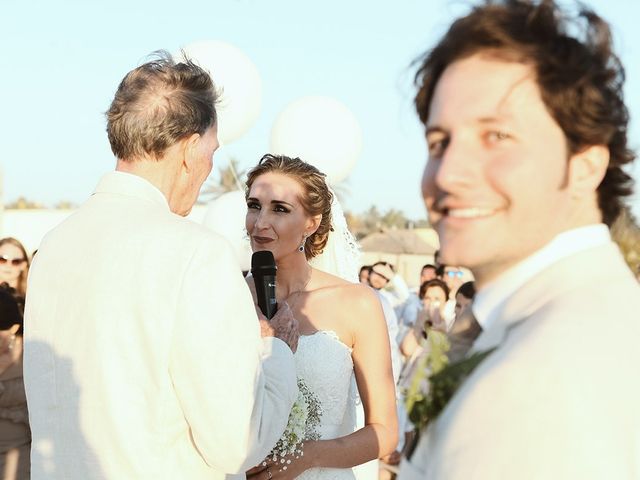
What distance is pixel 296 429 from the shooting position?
10.8 feet

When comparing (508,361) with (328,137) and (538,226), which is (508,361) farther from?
(328,137)

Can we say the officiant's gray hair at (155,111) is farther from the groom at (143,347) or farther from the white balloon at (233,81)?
the white balloon at (233,81)

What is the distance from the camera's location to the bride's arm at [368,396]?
11.5ft

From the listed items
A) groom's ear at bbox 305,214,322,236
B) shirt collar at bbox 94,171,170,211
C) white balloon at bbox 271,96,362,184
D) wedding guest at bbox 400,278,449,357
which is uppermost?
A: white balloon at bbox 271,96,362,184

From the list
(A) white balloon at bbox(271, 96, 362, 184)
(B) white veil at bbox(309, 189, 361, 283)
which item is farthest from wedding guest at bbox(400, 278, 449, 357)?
(B) white veil at bbox(309, 189, 361, 283)

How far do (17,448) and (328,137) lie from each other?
4772mm

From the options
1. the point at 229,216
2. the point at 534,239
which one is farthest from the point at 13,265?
the point at 534,239

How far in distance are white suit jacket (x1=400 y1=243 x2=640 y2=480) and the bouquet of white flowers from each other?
2135 millimetres

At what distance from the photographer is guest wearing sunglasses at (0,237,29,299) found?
24.5ft

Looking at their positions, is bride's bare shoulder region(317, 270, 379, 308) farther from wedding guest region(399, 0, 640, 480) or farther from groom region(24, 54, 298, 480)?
wedding guest region(399, 0, 640, 480)

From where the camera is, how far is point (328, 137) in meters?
9.04

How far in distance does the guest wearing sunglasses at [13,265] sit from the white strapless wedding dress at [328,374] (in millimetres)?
4463

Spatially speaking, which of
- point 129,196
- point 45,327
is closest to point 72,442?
point 45,327

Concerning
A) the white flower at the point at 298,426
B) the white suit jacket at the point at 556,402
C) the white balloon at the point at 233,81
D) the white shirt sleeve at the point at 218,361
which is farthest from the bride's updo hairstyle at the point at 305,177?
the white balloon at the point at 233,81
